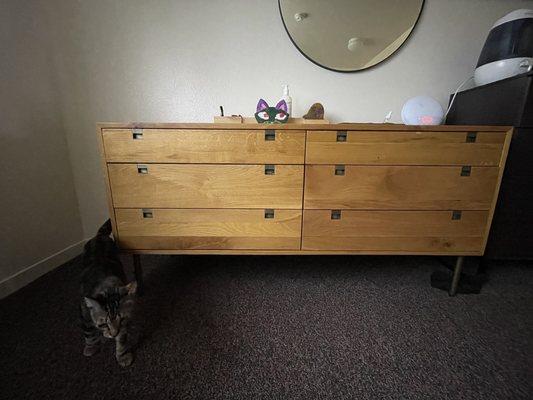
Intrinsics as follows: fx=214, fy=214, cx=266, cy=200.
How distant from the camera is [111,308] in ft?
2.09

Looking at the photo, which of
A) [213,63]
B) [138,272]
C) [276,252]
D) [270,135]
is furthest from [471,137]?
[138,272]

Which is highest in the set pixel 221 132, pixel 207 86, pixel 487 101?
pixel 207 86

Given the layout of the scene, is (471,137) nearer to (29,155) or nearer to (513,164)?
(513,164)

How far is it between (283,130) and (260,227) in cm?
38

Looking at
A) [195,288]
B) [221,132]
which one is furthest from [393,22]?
[195,288]

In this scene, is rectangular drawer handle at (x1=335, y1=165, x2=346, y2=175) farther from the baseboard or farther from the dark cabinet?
the baseboard

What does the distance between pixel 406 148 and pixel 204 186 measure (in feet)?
2.56

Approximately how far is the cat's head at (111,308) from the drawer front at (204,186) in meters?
0.32

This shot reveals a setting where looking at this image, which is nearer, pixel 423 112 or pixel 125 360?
pixel 125 360

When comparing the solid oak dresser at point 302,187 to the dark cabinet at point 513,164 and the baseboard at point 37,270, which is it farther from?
the baseboard at point 37,270

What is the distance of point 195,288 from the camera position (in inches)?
39.6

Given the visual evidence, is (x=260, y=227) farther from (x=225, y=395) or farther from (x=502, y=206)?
(x=502, y=206)

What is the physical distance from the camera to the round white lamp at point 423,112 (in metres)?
1.03

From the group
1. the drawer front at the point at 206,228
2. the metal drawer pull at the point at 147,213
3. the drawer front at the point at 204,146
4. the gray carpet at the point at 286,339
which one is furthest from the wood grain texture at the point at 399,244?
the metal drawer pull at the point at 147,213
